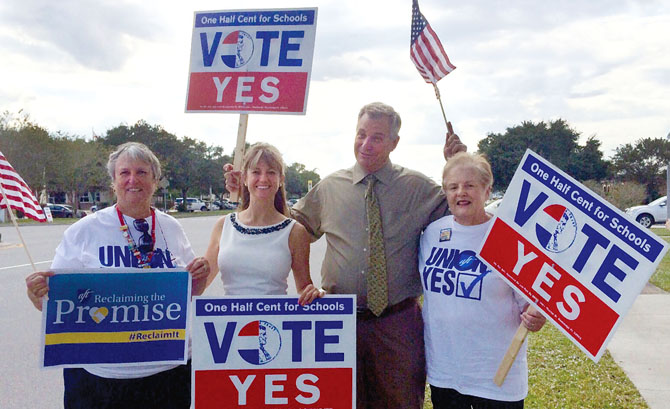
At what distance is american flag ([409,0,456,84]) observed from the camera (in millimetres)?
4352

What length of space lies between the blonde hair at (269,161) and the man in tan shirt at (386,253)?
1.17 ft

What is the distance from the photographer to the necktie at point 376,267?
345 cm

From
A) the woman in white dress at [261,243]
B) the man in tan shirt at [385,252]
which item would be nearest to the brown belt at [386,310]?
the man in tan shirt at [385,252]

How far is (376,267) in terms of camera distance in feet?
11.4

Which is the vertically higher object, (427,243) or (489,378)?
(427,243)

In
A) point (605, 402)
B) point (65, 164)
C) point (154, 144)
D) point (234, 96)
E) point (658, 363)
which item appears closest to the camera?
point (234, 96)

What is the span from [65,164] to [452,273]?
48924 millimetres

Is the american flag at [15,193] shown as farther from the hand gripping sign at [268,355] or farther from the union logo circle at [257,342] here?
the union logo circle at [257,342]

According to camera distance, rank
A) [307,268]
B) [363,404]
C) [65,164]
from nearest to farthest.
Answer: [307,268], [363,404], [65,164]

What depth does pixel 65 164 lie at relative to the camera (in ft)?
153

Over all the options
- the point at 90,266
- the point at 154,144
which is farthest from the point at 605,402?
the point at 154,144

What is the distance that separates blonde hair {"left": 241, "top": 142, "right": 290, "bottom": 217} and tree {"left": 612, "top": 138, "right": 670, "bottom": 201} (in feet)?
210

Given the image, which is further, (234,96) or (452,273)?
(234,96)

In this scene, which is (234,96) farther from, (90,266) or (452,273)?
(452,273)
